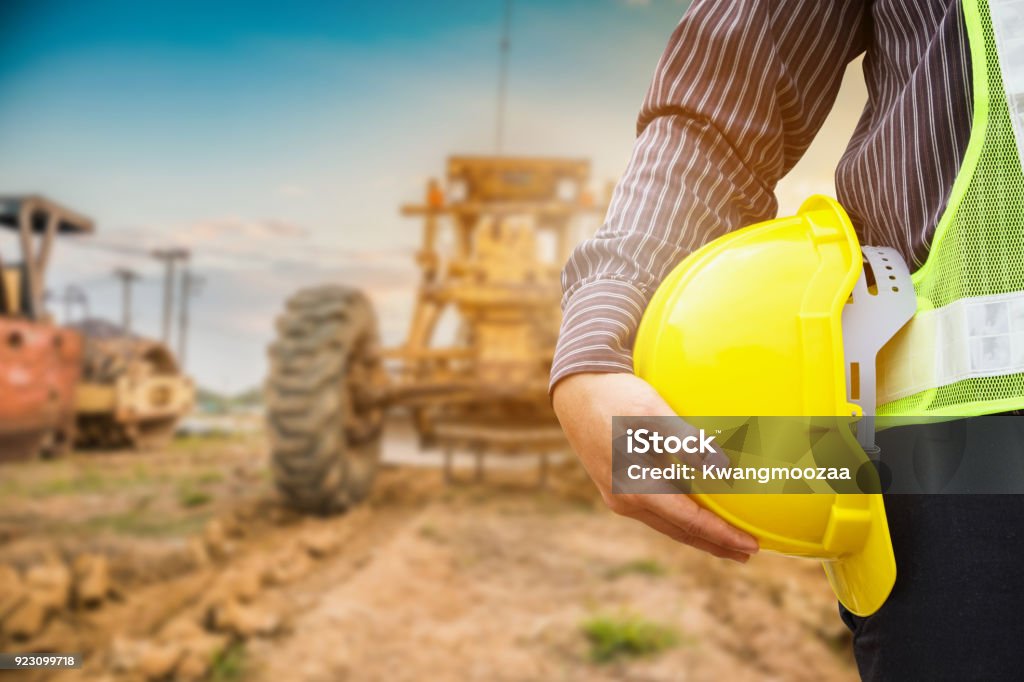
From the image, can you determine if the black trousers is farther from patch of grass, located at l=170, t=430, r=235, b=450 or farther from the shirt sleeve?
patch of grass, located at l=170, t=430, r=235, b=450

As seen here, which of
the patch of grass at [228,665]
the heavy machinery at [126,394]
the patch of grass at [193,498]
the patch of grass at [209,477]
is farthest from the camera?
the heavy machinery at [126,394]

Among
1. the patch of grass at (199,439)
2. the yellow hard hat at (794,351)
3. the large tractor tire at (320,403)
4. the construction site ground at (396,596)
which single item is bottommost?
the patch of grass at (199,439)

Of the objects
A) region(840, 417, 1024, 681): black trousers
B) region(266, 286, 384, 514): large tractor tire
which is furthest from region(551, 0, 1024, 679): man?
region(266, 286, 384, 514): large tractor tire

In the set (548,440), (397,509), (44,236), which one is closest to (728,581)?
(548,440)

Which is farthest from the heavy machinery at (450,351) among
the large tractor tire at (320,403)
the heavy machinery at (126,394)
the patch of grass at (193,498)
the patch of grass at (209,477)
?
the heavy machinery at (126,394)

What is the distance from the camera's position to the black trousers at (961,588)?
59cm

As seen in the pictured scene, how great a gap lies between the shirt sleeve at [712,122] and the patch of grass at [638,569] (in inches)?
115

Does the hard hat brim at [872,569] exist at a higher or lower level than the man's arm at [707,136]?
lower

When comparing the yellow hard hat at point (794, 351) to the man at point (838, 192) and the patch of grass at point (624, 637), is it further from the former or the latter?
the patch of grass at point (624, 637)

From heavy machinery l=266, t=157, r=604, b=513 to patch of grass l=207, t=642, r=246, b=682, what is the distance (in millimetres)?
1613

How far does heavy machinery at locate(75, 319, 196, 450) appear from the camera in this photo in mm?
7324

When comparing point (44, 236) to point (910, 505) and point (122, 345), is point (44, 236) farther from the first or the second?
point (910, 505)

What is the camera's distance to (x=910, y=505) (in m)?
0.65

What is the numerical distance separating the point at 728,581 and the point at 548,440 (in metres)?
1.74
